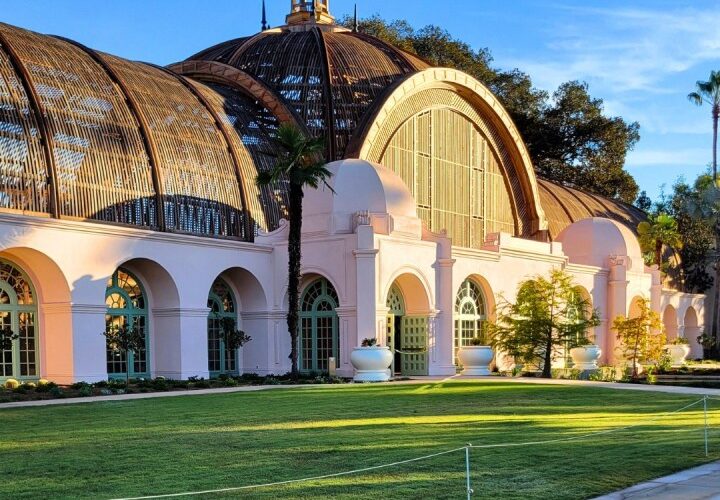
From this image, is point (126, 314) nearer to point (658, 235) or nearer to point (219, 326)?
point (219, 326)

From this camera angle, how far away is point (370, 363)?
27.3m

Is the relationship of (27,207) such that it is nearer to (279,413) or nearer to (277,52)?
(279,413)

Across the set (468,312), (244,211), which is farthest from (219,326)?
(468,312)

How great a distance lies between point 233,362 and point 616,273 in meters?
19.7

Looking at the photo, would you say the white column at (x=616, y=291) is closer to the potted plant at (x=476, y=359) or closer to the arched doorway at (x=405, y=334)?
the potted plant at (x=476, y=359)

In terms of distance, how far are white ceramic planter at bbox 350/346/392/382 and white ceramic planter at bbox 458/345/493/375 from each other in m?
4.47

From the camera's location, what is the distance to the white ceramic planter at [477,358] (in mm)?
30984

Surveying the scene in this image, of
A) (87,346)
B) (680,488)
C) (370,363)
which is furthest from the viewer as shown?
(370,363)

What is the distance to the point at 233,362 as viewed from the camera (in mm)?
31219

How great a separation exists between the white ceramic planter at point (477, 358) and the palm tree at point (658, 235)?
2280 cm

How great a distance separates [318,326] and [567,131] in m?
41.9

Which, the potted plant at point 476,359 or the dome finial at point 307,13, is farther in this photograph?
the dome finial at point 307,13

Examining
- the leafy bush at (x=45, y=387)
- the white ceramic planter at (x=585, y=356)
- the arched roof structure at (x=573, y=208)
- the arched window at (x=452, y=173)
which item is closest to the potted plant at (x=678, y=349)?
the arched roof structure at (x=573, y=208)

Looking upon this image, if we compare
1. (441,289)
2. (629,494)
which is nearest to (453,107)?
(441,289)
